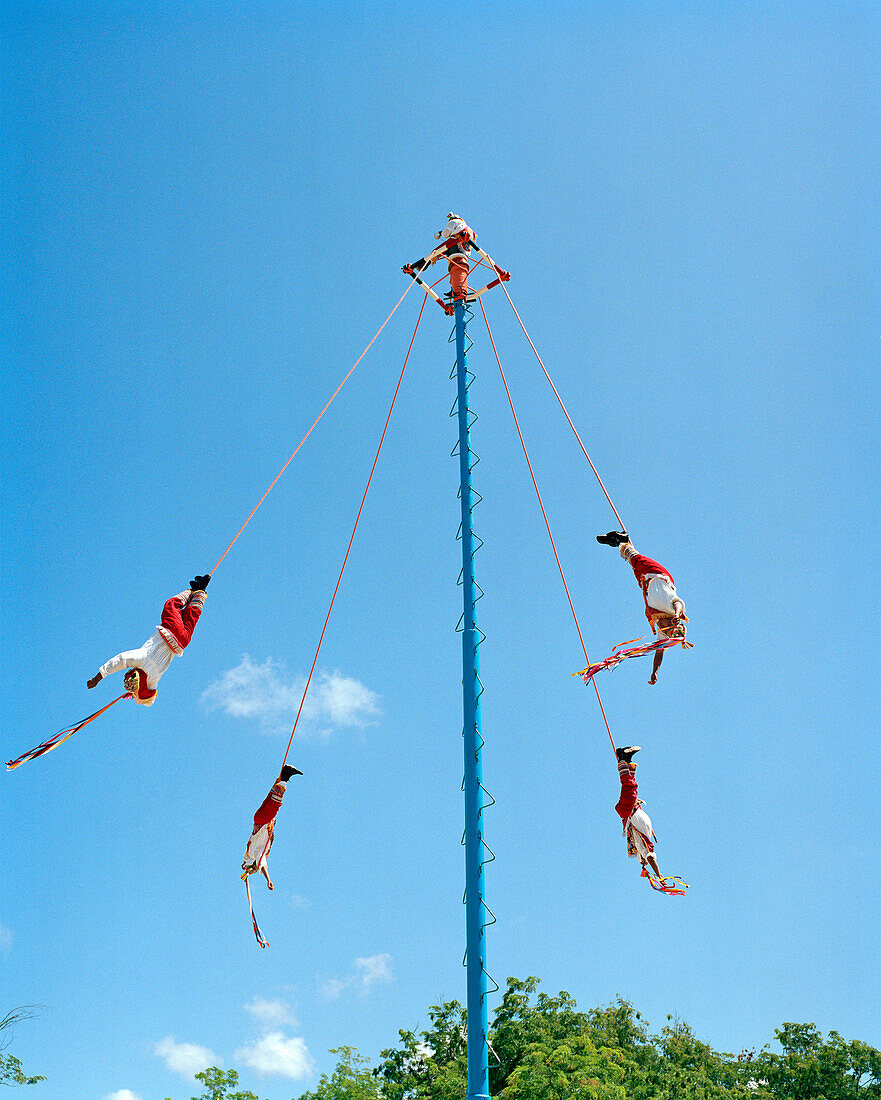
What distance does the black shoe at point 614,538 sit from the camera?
343 inches

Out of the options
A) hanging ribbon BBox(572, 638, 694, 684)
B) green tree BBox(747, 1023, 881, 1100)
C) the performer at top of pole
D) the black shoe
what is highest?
the performer at top of pole

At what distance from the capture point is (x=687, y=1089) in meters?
19.1

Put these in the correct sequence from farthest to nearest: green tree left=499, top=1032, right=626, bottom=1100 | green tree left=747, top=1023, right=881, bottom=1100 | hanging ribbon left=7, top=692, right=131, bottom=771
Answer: green tree left=747, top=1023, right=881, bottom=1100 < green tree left=499, top=1032, right=626, bottom=1100 < hanging ribbon left=7, top=692, right=131, bottom=771

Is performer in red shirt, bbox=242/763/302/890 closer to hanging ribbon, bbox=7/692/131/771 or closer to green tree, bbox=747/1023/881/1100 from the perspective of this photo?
hanging ribbon, bbox=7/692/131/771

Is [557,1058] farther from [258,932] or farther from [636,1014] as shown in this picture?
[258,932]

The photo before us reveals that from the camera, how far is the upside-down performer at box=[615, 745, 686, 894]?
812 cm

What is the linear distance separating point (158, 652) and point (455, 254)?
17.8 feet

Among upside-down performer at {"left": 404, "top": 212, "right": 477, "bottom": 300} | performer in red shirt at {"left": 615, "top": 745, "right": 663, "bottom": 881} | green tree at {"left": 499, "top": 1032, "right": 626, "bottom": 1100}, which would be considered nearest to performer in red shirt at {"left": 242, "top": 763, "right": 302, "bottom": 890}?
performer in red shirt at {"left": 615, "top": 745, "right": 663, "bottom": 881}

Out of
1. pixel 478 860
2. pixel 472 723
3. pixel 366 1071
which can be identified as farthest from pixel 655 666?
pixel 366 1071

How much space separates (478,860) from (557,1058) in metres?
13.6

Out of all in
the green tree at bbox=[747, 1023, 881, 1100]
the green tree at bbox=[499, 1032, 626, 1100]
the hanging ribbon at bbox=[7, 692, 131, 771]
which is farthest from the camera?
the green tree at bbox=[747, 1023, 881, 1100]

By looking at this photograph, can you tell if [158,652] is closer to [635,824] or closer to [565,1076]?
[635,824]

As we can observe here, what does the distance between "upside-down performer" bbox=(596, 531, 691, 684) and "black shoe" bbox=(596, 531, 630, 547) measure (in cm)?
39

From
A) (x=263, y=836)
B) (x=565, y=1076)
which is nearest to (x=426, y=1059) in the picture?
(x=565, y=1076)
